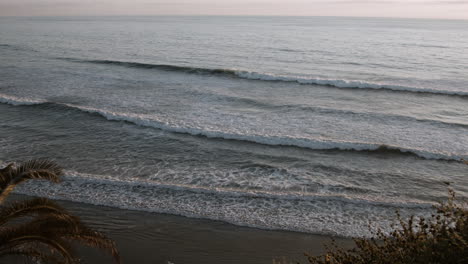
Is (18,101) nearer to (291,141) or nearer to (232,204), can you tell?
(291,141)

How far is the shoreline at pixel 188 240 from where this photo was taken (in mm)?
8789

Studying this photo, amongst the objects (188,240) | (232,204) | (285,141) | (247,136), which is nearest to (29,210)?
(188,240)

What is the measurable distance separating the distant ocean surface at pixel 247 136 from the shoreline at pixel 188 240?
42 cm

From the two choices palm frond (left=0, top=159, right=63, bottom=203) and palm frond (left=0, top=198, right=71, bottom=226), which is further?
palm frond (left=0, top=159, right=63, bottom=203)

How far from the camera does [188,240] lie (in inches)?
372

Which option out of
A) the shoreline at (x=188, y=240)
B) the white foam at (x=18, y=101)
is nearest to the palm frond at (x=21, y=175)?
the shoreline at (x=188, y=240)

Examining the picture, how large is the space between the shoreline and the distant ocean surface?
0.42 meters

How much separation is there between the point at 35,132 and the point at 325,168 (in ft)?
40.3

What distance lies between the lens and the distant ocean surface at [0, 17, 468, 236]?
37.7 ft

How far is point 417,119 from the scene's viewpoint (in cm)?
1997

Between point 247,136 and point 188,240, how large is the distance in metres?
8.01

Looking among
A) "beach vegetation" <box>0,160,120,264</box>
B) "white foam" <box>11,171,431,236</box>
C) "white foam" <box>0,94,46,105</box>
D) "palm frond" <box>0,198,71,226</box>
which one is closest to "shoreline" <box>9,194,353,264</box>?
"white foam" <box>11,171,431,236</box>

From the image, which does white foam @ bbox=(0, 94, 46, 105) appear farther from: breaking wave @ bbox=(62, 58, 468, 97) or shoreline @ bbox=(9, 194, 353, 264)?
shoreline @ bbox=(9, 194, 353, 264)

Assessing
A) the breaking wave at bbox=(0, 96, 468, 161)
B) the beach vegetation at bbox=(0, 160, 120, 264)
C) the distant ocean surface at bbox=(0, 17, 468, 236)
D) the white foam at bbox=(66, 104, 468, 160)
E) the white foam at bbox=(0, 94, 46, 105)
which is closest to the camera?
the beach vegetation at bbox=(0, 160, 120, 264)
